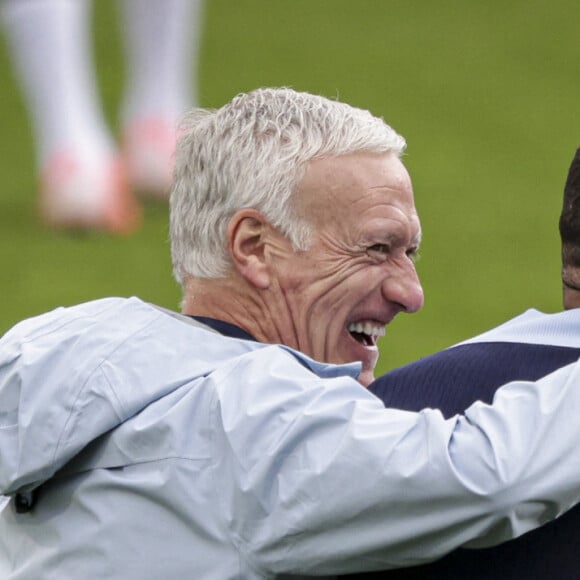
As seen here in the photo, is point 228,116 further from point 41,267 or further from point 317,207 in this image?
point 41,267

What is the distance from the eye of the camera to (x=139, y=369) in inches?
75.6

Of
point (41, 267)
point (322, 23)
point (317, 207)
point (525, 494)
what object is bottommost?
point (41, 267)

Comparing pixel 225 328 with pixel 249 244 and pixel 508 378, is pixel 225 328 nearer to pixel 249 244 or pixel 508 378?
pixel 249 244

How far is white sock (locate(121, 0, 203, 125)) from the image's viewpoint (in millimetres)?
6184

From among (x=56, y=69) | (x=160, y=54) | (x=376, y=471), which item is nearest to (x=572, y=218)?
(x=376, y=471)

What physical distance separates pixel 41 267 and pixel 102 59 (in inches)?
73.8

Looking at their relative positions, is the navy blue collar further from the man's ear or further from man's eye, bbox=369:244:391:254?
man's eye, bbox=369:244:391:254

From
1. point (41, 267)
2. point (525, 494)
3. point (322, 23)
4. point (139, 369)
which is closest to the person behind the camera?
point (525, 494)

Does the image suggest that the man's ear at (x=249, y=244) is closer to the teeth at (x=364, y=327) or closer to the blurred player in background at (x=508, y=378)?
the teeth at (x=364, y=327)

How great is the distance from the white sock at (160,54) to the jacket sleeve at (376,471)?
4.44 meters

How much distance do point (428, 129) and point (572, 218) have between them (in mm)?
5347

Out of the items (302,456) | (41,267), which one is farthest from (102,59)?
(302,456)

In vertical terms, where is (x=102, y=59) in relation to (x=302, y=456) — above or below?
below

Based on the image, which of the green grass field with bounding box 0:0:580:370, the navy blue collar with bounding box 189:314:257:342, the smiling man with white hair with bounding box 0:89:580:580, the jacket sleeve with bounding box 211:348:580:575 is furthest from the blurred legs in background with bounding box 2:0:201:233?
the jacket sleeve with bounding box 211:348:580:575
